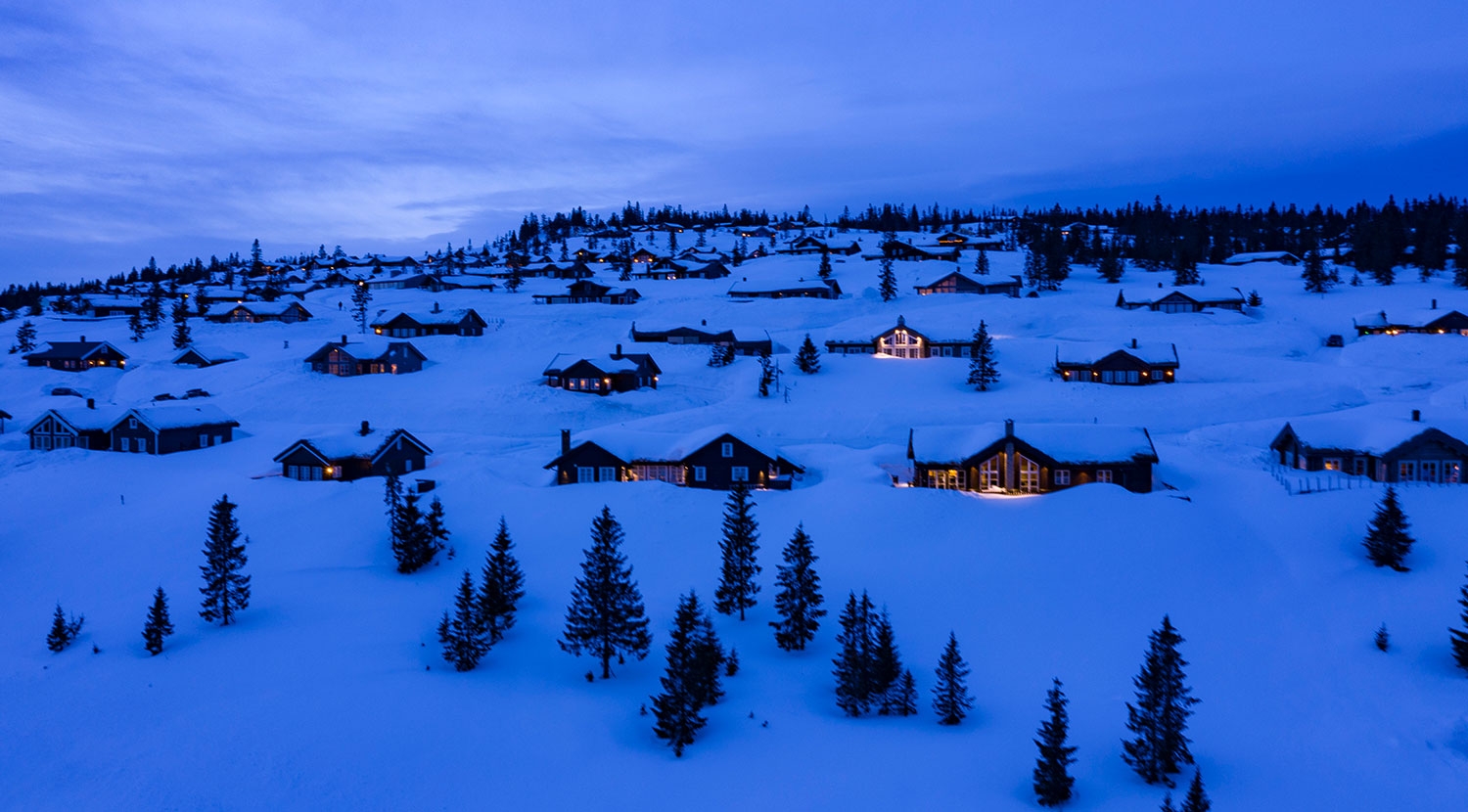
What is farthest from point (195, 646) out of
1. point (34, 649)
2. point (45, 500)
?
point (45, 500)

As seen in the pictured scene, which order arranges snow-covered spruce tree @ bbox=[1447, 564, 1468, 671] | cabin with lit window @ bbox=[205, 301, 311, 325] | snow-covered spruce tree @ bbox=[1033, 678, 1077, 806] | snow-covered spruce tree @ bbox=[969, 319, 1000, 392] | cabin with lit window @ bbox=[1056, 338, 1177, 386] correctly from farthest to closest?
1. cabin with lit window @ bbox=[205, 301, 311, 325]
2. cabin with lit window @ bbox=[1056, 338, 1177, 386]
3. snow-covered spruce tree @ bbox=[969, 319, 1000, 392]
4. snow-covered spruce tree @ bbox=[1447, 564, 1468, 671]
5. snow-covered spruce tree @ bbox=[1033, 678, 1077, 806]

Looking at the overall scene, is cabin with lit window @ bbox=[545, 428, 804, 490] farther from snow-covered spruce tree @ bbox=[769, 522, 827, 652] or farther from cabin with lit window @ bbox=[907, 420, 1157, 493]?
snow-covered spruce tree @ bbox=[769, 522, 827, 652]

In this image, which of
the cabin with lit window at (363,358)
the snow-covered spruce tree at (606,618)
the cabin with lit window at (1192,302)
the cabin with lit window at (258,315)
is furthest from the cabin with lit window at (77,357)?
the cabin with lit window at (1192,302)

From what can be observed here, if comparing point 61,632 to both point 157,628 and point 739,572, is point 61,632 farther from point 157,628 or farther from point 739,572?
point 739,572

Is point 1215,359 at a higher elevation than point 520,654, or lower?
higher

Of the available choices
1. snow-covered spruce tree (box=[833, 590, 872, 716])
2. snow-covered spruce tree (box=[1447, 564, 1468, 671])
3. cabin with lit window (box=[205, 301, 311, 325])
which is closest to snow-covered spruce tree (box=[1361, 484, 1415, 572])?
snow-covered spruce tree (box=[1447, 564, 1468, 671])

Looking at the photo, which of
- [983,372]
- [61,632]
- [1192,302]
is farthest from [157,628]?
[1192,302]

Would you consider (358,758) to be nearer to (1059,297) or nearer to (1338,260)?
(1059,297)
